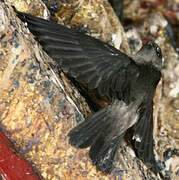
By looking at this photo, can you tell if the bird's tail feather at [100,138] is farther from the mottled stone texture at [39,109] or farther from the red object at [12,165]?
the red object at [12,165]

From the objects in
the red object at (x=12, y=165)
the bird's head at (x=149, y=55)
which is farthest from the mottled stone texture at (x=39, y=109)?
the bird's head at (x=149, y=55)

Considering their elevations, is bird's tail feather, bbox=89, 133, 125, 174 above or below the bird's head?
below

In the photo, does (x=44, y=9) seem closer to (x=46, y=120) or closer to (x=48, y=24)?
(x=48, y=24)

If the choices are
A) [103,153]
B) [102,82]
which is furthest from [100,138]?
[102,82]

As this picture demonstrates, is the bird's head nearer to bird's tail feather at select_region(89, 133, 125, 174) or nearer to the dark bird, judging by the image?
the dark bird

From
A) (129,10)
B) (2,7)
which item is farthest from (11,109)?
(129,10)

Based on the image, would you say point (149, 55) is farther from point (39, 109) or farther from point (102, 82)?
point (39, 109)

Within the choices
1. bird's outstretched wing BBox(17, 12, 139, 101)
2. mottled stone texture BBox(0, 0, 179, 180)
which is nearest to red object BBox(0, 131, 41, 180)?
mottled stone texture BBox(0, 0, 179, 180)

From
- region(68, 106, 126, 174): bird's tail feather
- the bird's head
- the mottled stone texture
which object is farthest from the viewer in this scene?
the bird's head
